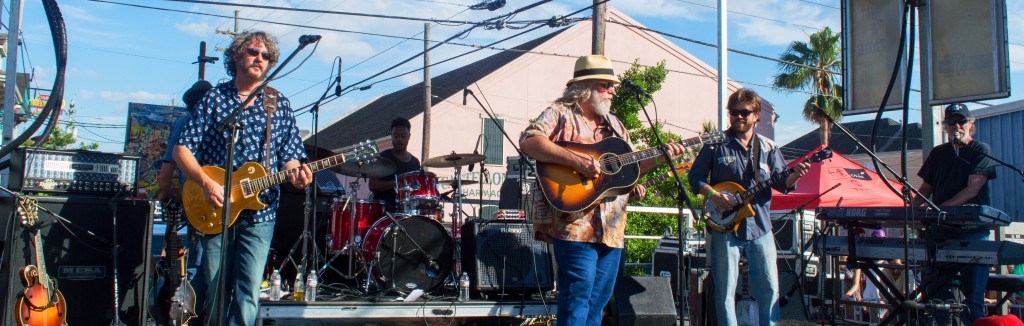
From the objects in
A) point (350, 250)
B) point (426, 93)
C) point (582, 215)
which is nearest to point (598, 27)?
point (350, 250)

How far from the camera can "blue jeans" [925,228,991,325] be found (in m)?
5.25

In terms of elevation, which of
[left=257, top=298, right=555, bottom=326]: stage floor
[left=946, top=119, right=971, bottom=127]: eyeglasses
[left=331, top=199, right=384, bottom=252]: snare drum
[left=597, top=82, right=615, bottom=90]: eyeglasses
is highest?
[left=597, top=82, right=615, bottom=90]: eyeglasses

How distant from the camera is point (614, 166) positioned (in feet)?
14.8

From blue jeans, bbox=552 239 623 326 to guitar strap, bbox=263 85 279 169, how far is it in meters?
1.68

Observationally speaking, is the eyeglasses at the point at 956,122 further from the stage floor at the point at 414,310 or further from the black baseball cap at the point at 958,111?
the stage floor at the point at 414,310

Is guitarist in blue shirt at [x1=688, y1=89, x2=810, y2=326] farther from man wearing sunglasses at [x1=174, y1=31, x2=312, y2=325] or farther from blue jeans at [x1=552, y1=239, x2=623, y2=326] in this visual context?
man wearing sunglasses at [x1=174, y1=31, x2=312, y2=325]

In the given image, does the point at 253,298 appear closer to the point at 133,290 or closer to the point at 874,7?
the point at 133,290

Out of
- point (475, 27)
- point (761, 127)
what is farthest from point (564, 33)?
point (475, 27)

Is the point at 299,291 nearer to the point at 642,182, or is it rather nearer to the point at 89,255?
the point at 89,255

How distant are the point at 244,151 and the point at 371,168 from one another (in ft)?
10.0

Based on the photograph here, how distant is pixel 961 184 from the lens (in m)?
5.98

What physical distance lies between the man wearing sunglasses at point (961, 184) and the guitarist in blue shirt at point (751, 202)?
3.68 ft

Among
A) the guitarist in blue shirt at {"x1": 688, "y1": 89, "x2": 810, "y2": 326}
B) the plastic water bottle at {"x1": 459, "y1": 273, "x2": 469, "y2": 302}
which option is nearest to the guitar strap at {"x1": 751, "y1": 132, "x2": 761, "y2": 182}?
the guitarist in blue shirt at {"x1": 688, "y1": 89, "x2": 810, "y2": 326}

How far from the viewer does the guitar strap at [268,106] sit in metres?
4.40
